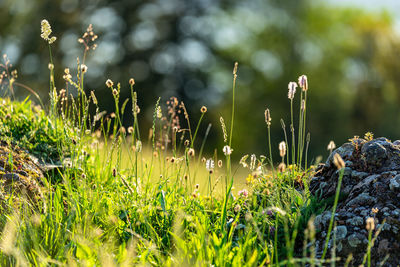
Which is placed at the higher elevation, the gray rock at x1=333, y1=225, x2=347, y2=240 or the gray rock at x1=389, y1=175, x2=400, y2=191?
the gray rock at x1=389, y1=175, x2=400, y2=191

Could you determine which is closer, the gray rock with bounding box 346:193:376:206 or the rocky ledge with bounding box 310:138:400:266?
the rocky ledge with bounding box 310:138:400:266

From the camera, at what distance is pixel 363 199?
10.1 ft

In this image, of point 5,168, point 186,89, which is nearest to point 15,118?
point 5,168

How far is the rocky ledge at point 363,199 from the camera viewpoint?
9.28ft

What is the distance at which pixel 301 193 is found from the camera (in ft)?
11.7

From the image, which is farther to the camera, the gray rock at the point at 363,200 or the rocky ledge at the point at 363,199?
the gray rock at the point at 363,200

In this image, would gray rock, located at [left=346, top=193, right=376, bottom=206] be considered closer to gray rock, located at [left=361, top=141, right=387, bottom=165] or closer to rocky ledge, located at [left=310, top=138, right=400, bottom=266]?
rocky ledge, located at [left=310, top=138, right=400, bottom=266]

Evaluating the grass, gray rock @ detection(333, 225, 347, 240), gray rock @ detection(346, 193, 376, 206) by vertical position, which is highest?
gray rock @ detection(346, 193, 376, 206)

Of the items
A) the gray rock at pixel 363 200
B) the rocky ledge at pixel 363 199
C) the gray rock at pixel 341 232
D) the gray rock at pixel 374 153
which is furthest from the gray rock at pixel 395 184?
the gray rock at pixel 341 232

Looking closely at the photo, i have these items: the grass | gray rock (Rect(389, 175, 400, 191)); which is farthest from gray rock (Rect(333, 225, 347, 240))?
gray rock (Rect(389, 175, 400, 191))

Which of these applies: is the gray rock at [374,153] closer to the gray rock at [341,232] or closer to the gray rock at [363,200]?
the gray rock at [363,200]

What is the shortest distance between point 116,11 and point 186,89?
17.7 ft

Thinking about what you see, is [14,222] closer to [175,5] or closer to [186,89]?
[186,89]

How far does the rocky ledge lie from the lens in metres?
2.83
